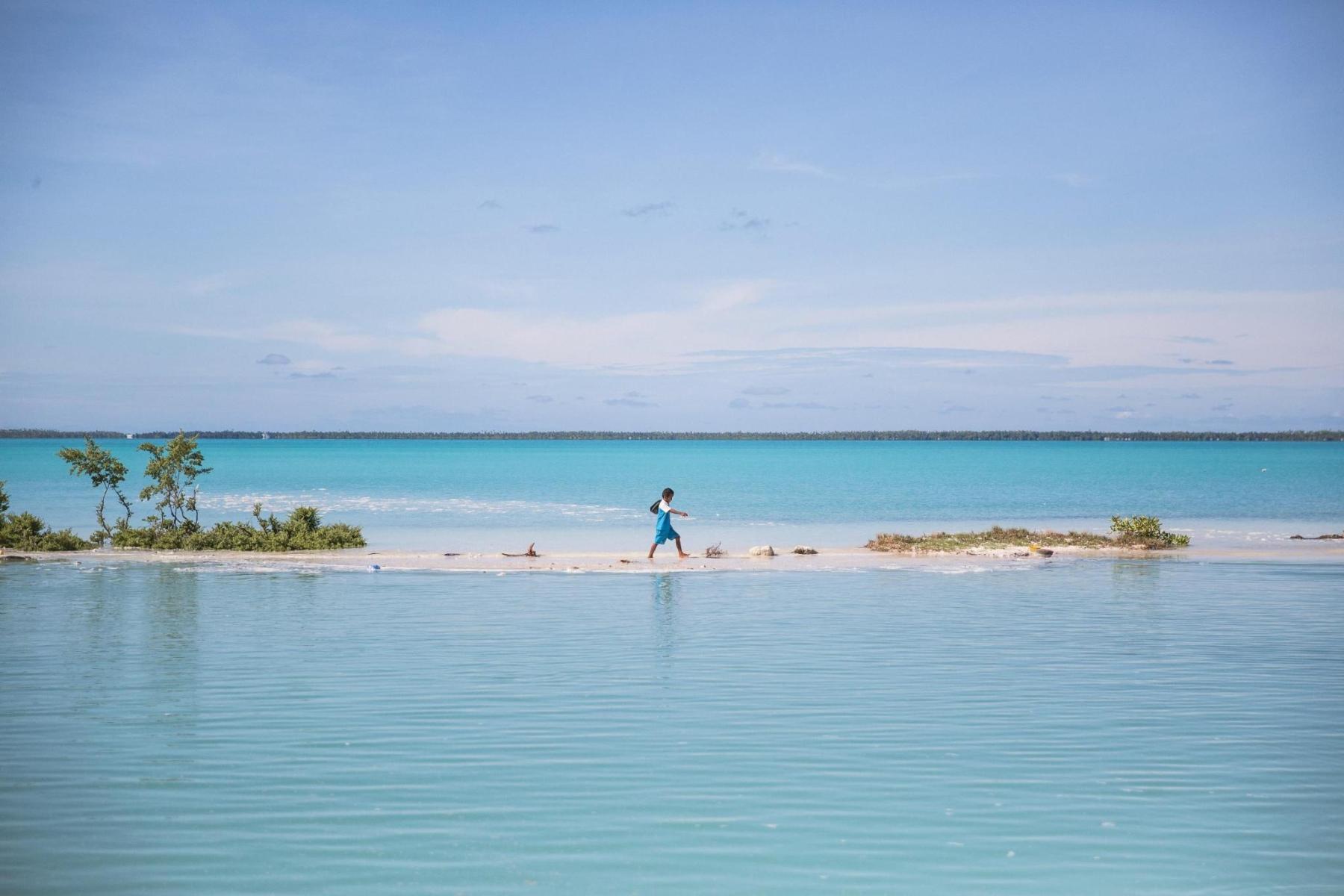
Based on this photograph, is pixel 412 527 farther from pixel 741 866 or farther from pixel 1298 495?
pixel 1298 495

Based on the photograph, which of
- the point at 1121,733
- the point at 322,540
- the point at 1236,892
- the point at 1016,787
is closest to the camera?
the point at 1236,892

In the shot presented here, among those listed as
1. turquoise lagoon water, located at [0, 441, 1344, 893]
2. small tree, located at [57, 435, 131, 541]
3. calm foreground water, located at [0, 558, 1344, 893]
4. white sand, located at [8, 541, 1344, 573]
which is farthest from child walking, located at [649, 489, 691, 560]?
small tree, located at [57, 435, 131, 541]

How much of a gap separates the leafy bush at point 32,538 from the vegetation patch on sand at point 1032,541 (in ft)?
75.3

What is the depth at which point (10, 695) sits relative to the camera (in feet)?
44.8

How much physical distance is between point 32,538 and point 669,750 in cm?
2691

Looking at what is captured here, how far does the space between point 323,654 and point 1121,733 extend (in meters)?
10.9

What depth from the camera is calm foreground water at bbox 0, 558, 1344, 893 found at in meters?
8.45

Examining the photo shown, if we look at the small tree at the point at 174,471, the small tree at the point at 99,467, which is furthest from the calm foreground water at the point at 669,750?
the small tree at the point at 99,467

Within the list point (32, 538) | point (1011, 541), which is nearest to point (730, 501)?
point (1011, 541)

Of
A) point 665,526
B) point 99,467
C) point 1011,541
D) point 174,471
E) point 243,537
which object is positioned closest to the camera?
point 665,526

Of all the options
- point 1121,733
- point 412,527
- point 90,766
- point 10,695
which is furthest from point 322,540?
point 1121,733

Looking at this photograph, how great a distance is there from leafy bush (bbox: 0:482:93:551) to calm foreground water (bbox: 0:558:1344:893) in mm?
11451

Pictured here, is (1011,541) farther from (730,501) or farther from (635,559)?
(730,501)

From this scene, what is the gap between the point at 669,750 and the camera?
37.2 feet
